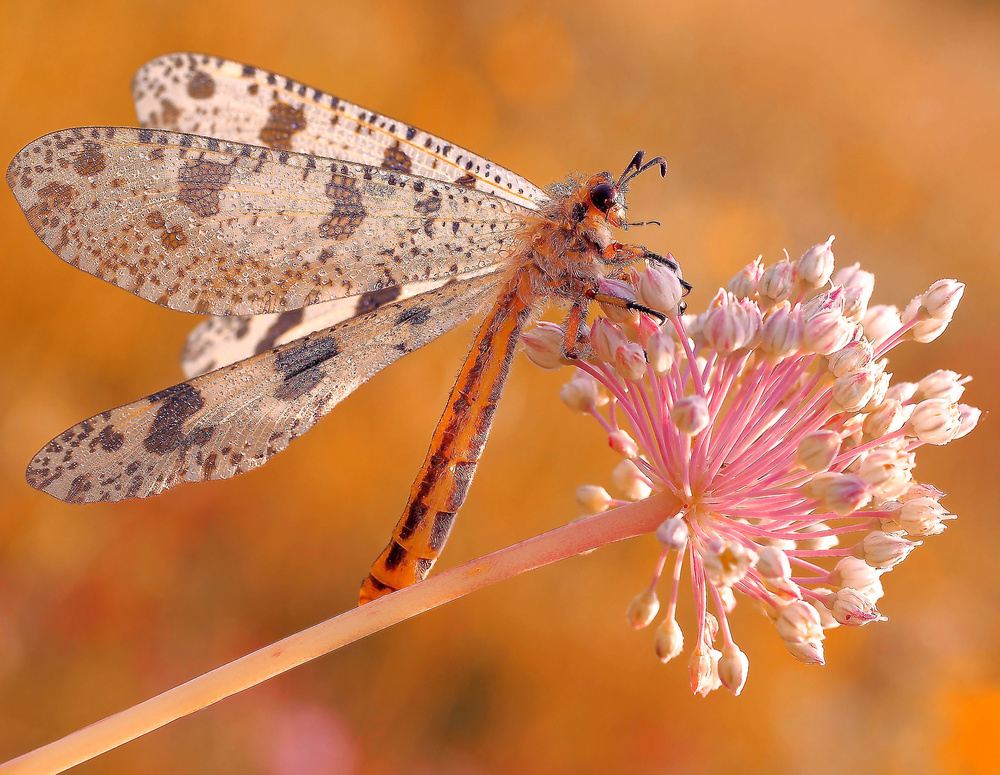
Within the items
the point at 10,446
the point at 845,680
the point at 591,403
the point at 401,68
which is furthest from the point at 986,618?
the point at 10,446

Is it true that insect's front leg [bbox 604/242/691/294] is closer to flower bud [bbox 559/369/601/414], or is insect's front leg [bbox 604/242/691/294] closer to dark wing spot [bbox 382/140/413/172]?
flower bud [bbox 559/369/601/414]

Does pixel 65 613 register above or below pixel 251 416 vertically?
below

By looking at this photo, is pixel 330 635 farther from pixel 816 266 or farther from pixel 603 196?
pixel 816 266

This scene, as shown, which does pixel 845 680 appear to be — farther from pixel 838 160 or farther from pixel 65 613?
pixel 65 613

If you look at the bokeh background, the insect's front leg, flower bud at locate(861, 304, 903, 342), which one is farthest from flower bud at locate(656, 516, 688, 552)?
the bokeh background

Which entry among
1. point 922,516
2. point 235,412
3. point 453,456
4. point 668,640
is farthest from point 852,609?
point 235,412

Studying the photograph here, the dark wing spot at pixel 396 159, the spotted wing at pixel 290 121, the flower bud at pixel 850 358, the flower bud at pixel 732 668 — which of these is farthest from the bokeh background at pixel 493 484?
the flower bud at pixel 850 358

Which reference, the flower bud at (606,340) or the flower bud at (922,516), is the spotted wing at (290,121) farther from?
the flower bud at (922,516)
